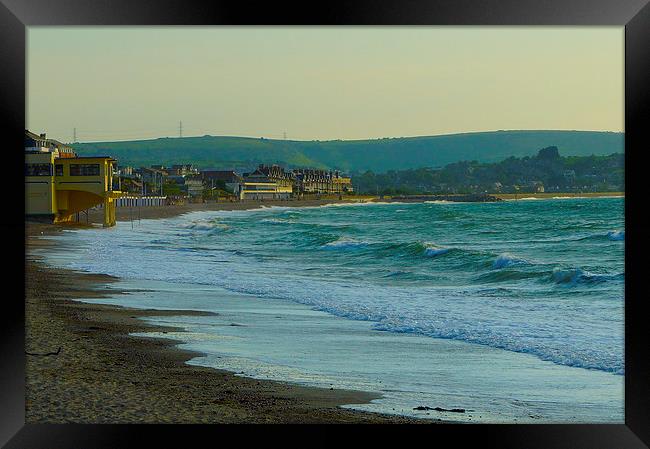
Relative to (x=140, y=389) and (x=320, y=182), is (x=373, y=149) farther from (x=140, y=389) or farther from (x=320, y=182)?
(x=140, y=389)

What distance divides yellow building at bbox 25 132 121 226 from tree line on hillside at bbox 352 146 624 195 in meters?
15.0

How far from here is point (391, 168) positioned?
37.7 m

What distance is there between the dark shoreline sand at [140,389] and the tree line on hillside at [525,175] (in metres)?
28.3

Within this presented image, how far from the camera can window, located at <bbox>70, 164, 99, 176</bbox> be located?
2333 cm

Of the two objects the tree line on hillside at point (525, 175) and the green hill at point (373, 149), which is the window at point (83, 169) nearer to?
the green hill at point (373, 149)

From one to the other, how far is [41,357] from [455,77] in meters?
45.6

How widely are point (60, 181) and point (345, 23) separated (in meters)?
21.1

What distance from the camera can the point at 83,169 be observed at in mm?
23438

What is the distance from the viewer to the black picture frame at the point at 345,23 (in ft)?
10.8

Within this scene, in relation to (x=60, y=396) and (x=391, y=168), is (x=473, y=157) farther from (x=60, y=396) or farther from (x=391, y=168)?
(x=60, y=396)

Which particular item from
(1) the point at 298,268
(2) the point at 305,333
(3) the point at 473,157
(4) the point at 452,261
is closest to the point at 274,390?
(2) the point at 305,333

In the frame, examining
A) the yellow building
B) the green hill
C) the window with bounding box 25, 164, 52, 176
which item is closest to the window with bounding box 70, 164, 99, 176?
the yellow building

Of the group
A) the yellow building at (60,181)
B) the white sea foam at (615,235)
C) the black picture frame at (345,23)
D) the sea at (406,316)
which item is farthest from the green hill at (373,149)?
the black picture frame at (345,23)

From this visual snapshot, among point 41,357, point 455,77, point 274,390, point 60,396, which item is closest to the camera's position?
point 60,396
